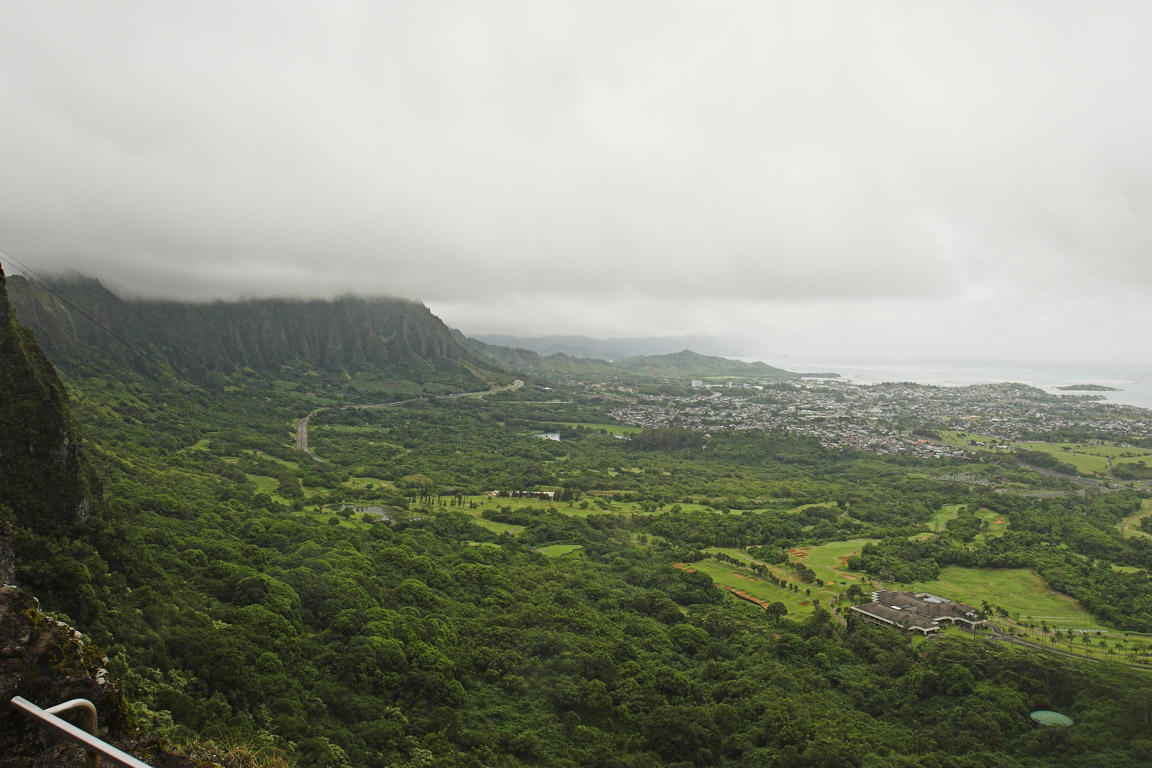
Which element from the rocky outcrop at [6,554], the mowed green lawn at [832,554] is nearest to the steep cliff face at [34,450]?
the rocky outcrop at [6,554]

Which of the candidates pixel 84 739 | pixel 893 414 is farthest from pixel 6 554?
pixel 893 414

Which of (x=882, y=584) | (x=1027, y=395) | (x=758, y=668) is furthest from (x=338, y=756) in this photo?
(x=1027, y=395)

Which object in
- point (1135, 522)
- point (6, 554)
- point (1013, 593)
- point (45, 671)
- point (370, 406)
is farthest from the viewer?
point (370, 406)

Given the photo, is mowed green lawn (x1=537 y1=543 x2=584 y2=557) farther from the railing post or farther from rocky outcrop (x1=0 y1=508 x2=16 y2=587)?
the railing post

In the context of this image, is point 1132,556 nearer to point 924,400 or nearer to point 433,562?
point 433,562

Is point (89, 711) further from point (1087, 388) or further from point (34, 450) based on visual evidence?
point (1087, 388)

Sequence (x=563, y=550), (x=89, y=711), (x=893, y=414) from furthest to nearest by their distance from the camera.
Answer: (x=893, y=414) < (x=563, y=550) < (x=89, y=711)

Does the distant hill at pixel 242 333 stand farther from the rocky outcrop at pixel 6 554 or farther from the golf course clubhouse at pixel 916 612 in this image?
the golf course clubhouse at pixel 916 612

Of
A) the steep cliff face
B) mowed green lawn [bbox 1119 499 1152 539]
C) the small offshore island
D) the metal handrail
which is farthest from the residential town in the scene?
the metal handrail
